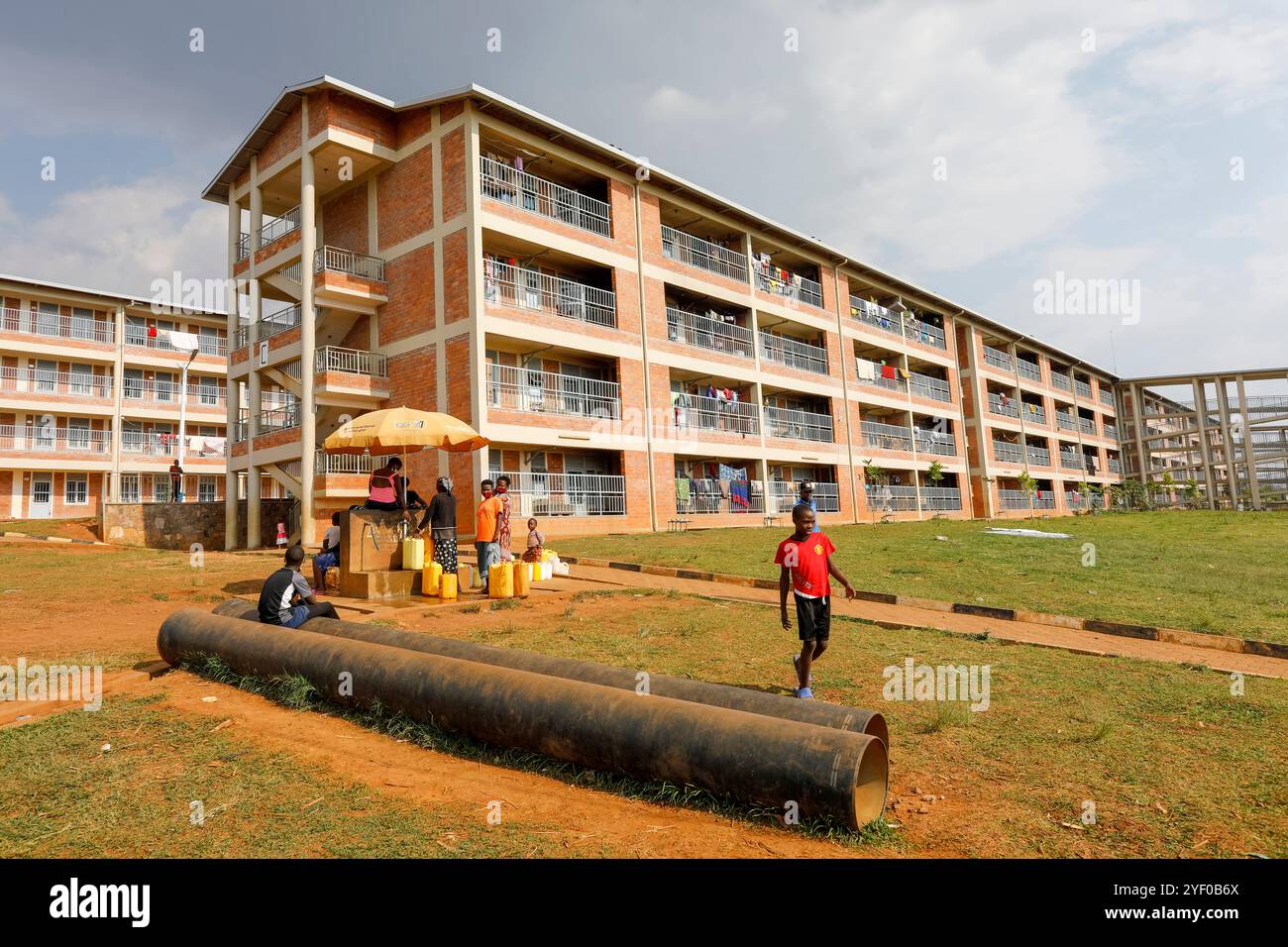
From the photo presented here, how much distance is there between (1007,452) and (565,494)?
119ft

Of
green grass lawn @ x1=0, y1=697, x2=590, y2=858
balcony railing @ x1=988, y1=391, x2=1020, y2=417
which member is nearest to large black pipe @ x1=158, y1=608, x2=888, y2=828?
green grass lawn @ x1=0, y1=697, x2=590, y2=858

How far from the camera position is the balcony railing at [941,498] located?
40.1m

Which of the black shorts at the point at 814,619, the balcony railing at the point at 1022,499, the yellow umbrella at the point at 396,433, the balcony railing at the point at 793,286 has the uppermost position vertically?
the balcony railing at the point at 793,286

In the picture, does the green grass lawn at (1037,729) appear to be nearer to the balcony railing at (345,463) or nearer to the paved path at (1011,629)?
the paved path at (1011,629)

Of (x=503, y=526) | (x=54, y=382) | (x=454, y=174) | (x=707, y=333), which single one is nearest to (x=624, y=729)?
(x=503, y=526)

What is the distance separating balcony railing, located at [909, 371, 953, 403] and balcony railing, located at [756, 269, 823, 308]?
9.09m

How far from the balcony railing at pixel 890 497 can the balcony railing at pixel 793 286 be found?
9.23 meters

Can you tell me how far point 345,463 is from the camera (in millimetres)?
22062

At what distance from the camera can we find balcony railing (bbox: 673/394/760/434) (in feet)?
89.1

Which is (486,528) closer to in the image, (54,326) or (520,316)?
(520,316)

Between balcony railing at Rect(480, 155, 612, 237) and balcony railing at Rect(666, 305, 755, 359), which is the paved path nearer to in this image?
balcony railing at Rect(480, 155, 612, 237)

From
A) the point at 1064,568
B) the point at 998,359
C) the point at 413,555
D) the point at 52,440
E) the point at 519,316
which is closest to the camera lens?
the point at 413,555

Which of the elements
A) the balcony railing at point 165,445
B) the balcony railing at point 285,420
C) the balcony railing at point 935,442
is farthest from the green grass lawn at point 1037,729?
the balcony railing at point 165,445

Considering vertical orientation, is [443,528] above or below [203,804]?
above
